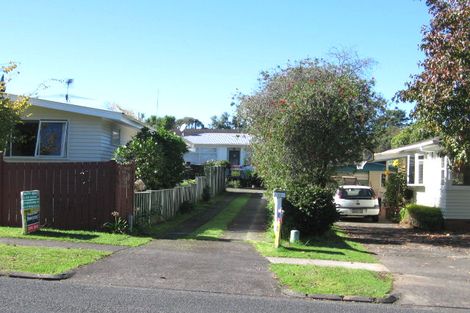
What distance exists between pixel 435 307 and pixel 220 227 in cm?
875

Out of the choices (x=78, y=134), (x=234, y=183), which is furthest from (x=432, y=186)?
(x=234, y=183)

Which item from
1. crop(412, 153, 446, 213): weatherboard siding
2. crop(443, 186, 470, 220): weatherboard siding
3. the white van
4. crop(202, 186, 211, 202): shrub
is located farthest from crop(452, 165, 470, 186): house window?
crop(202, 186, 211, 202): shrub

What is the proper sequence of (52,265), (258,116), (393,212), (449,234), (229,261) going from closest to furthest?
(52,265)
(229,261)
(449,234)
(258,116)
(393,212)

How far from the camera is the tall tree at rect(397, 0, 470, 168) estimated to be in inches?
479

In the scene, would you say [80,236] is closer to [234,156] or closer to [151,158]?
[151,158]

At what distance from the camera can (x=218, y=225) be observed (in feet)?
53.6

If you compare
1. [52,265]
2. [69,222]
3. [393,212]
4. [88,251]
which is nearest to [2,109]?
[69,222]

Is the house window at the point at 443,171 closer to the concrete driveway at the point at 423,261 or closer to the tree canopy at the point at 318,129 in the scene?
the concrete driveway at the point at 423,261

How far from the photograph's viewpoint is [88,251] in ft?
34.2

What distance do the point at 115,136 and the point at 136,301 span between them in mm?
13765

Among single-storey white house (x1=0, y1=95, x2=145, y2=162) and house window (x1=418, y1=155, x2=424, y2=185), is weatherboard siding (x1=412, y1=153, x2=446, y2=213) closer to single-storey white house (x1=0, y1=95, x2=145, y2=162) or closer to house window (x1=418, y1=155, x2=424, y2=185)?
house window (x1=418, y1=155, x2=424, y2=185)

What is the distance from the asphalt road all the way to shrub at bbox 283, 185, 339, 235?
227 inches

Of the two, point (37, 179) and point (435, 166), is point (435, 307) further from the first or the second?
point (435, 166)

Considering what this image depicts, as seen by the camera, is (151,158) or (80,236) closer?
(80,236)
